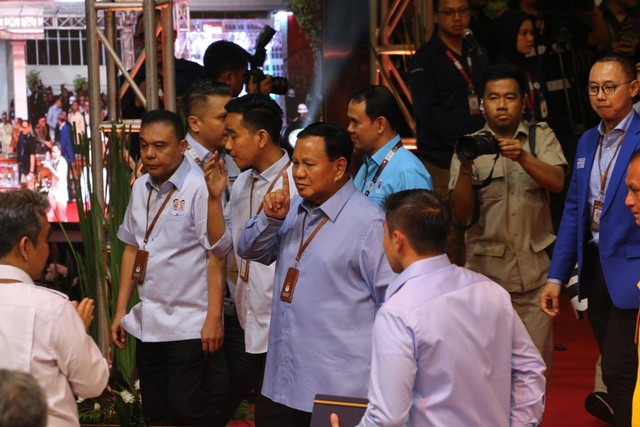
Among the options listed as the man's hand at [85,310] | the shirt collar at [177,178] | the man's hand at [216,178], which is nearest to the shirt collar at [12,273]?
the man's hand at [85,310]

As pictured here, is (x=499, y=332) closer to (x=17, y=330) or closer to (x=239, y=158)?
(x=17, y=330)

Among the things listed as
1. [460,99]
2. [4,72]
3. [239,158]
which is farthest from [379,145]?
[4,72]

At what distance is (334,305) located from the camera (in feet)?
10.3

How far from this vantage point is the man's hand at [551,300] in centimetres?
389

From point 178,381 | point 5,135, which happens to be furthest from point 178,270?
point 5,135

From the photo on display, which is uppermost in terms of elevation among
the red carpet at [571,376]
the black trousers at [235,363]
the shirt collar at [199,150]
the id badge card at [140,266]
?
the shirt collar at [199,150]

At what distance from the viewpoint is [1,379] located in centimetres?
180

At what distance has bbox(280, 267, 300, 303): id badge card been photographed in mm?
3211

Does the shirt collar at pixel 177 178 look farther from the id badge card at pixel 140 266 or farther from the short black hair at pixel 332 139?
the short black hair at pixel 332 139

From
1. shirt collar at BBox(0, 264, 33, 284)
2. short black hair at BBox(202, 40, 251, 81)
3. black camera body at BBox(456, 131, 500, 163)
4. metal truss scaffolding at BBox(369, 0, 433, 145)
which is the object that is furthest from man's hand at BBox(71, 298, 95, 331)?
metal truss scaffolding at BBox(369, 0, 433, 145)

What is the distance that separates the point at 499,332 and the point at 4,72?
586 centimetres

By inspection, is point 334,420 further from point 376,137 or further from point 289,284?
point 376,137

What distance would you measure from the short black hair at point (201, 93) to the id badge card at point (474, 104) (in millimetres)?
1234

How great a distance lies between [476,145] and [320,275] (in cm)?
114
